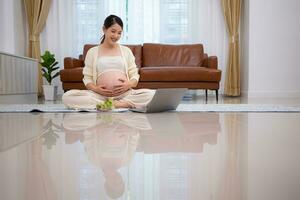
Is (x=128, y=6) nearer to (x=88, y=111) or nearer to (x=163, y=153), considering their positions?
(x=88, y=111)

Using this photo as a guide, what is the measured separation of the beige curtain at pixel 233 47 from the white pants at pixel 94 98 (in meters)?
3.49

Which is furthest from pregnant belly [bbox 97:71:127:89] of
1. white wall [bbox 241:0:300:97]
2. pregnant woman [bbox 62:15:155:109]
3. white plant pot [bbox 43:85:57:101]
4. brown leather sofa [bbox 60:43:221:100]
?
white wall [bbox 241:0:300:97]

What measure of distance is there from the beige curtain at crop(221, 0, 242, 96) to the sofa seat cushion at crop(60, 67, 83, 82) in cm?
252

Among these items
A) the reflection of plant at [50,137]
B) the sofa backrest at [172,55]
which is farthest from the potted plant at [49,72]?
the reflection of plant at [50,137]

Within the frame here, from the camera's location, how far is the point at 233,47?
6.13 meters

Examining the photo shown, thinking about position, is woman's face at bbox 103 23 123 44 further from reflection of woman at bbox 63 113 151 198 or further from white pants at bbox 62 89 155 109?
reflection of woman at bbox 63 113 151 198

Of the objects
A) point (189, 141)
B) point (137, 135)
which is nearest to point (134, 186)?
point (189, 141)

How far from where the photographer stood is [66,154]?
1.00 m

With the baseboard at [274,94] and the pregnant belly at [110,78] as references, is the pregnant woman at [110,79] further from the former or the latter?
the baseboard at [274,94]

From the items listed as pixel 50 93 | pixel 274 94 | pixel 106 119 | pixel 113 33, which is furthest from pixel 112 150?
pixel 274 94

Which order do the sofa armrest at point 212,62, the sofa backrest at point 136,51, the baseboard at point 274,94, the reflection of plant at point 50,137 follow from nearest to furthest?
the reflection of plant at point 50,137
the sofa armrest at point 212,62
the sofa backrest at point 136,51
the baseboard at point 274,94

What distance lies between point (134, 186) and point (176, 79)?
173 inches

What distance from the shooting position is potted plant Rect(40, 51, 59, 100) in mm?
5555

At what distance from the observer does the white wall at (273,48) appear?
5.86 m
